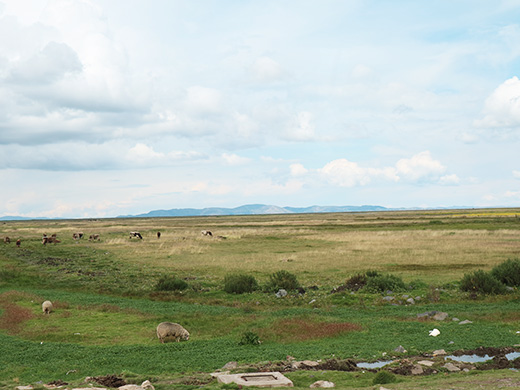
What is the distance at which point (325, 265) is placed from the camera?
122 feet

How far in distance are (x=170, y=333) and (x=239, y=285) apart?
10.5m

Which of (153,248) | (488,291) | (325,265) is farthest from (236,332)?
(153,248)

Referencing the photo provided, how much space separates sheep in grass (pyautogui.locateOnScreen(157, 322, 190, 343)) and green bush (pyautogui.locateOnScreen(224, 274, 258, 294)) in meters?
9.98

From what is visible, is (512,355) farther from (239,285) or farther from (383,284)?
(239,285)

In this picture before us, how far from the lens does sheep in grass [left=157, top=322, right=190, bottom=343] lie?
55.1ft

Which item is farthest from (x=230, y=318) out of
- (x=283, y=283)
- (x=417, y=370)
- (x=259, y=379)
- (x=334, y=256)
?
(x=334, y=256)

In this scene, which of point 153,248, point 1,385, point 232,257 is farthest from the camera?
point 153,248

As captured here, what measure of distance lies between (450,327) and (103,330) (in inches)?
563

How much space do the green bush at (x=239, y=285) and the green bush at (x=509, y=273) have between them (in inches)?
577

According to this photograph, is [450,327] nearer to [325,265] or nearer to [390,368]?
[390,368]

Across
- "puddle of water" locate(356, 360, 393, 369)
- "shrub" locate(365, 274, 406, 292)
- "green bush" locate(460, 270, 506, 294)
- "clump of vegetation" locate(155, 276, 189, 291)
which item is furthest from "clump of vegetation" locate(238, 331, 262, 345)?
"green bush" locate(460, 270, 506, 294)

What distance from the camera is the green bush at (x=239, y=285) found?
27047 mm

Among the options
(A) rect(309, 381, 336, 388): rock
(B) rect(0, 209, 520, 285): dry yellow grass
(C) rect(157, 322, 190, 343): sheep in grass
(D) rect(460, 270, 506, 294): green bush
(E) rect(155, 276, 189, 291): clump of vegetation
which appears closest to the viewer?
(A) rect(309, 381, 336, 388): rock

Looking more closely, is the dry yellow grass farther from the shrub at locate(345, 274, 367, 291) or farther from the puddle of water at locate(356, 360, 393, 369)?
the puddle of water at locate(356, 360, 393, 369)
